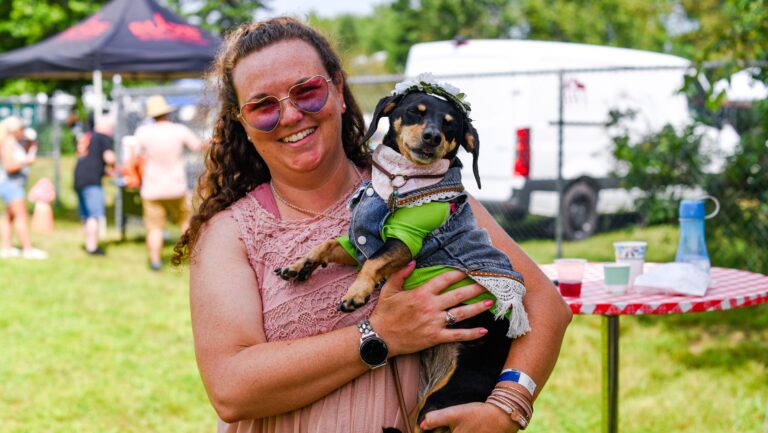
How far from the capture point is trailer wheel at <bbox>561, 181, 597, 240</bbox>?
9.81m

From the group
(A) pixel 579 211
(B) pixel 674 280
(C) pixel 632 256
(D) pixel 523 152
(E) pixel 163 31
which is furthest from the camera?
(E) pixel 163 31

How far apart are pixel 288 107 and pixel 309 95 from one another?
0.23ft

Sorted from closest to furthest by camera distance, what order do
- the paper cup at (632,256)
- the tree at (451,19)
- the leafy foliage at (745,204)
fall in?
the paper cup at (632,256) → the leafy foliage at (745,204) → the tree at (451,19)

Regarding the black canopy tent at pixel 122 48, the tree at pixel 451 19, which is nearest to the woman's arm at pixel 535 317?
the black canopy tent at pixel 122 48

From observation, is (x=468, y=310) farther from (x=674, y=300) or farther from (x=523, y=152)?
(x=523, y=152)

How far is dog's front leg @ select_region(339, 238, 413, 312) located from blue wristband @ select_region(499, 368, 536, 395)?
42 cm

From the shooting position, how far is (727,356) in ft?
18.4

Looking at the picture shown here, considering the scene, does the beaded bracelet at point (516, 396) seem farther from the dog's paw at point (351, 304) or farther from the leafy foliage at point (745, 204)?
the leafy foliage at point (745, 204)

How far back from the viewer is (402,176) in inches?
78.4

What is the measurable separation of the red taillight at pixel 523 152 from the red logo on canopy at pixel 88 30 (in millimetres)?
6260

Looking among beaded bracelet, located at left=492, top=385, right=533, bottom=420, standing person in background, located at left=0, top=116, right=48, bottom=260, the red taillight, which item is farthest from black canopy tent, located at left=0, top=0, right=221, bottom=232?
beaded bracelet, located at left=492, top=385, right=533, bottom=420

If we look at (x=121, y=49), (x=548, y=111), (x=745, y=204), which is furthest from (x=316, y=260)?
(x=121, y=49)

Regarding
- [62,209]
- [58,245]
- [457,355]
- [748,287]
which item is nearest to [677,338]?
[748,287]

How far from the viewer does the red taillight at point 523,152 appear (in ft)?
28.5
